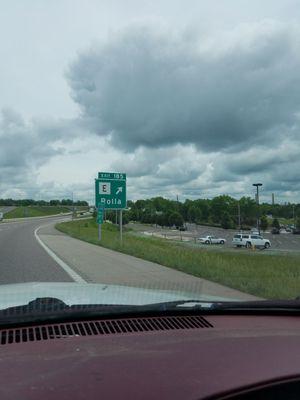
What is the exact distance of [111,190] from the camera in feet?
103

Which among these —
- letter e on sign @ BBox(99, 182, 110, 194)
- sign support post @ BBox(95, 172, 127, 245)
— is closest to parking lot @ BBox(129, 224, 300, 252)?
sign support post @ BBox(95, 172, 127, 245)

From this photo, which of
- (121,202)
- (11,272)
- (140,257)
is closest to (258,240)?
(121,202)

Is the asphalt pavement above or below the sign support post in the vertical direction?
below

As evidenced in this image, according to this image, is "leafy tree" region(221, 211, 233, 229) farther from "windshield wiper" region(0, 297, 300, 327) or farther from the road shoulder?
"windshield wiper" region(0, 297, 300, 327)

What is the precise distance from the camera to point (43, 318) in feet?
11.8

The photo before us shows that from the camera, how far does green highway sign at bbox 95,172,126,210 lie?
30938mm

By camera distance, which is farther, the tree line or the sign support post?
the tree line

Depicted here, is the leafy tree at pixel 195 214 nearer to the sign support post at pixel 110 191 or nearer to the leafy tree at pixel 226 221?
the leafy tree at pixel 226 221

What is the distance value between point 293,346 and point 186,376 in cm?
83

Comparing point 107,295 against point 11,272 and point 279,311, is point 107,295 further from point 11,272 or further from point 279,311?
point 11,272

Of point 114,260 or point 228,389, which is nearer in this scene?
point 228,389

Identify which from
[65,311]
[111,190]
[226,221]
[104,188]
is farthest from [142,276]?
[226,221]

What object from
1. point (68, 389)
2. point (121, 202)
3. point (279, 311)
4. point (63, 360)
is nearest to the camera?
point (68, 389)

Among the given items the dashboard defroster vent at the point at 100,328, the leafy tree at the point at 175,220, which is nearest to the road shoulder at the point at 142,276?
the dashboard defroster vent at the point at 100,328
